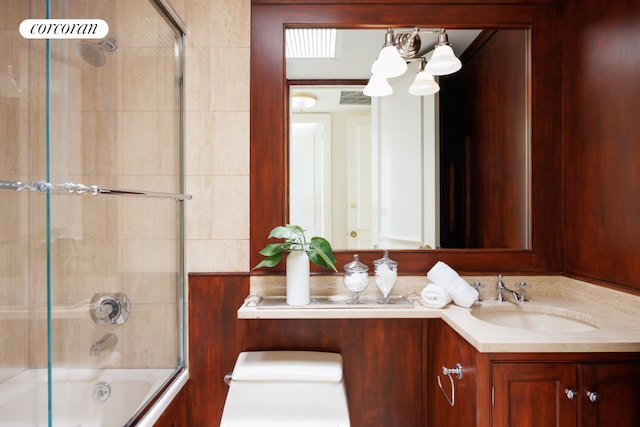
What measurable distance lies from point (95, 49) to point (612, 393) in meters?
1.84

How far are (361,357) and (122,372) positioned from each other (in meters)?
0.93

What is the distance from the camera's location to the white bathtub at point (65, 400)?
101 cm

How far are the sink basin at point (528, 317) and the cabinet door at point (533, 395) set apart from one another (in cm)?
37

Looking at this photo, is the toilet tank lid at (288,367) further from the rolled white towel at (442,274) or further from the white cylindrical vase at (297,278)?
the rolled white towel at (442,274)

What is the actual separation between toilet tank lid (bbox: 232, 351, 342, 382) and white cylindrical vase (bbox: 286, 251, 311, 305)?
222 mm

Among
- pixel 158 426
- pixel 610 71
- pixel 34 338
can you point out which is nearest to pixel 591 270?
pixel 610 71

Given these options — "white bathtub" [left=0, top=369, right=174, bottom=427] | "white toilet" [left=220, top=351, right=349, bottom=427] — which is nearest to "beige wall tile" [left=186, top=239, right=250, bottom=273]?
"white toilet" [left=220, top=351, right=349, bottom=427]

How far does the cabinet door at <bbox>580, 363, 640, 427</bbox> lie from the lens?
1.06 metres

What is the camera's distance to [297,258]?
1.47 meters

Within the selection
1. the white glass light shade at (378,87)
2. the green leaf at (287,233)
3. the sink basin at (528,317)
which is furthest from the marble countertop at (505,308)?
the white glass light shade at (378,87)

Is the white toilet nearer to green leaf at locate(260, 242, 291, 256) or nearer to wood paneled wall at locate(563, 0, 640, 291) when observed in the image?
green leaf at locate(260, 242, 291, 256)

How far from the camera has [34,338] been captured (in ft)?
3.60

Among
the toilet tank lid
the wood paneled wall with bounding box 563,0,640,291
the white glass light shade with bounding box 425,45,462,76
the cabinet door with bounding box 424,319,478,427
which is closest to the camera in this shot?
the cabinet door with bounding box 424,319,478,427

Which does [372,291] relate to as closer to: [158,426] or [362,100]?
[362,100]
